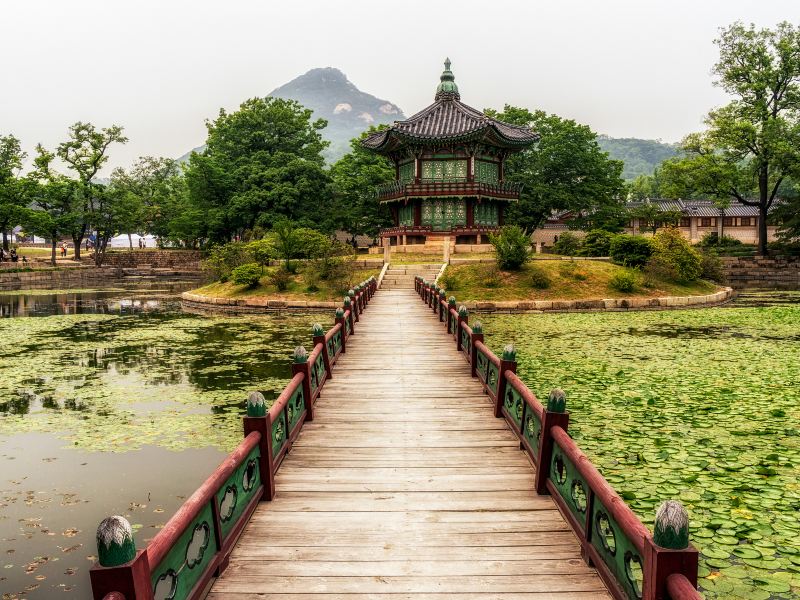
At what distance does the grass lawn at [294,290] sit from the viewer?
1051 inches

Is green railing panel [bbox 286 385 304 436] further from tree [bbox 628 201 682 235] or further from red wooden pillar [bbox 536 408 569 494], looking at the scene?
tree [bbox 628 201 682 235]

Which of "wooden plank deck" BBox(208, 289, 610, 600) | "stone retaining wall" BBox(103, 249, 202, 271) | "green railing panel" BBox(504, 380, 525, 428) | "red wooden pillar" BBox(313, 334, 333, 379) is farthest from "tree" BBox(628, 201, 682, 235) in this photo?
"wooden plank deck" BBox(208, 289, 610, 600)

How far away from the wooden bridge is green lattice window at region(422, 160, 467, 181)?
100 feet

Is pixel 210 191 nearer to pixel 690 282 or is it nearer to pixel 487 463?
pixel 690 282

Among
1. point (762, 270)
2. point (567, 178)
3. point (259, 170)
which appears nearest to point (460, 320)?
point (567, 178)

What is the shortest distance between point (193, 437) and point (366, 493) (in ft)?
14.9

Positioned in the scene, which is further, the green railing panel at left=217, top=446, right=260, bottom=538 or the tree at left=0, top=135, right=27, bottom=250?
the tree at left=0, top=135, right=27, bottom=250

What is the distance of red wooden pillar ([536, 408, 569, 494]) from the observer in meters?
4.97

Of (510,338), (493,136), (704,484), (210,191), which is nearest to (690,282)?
(493,136)

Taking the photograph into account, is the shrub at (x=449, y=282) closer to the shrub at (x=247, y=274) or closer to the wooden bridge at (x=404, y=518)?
the shrub at (x=247, y=274)

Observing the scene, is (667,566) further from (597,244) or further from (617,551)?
(597,244)

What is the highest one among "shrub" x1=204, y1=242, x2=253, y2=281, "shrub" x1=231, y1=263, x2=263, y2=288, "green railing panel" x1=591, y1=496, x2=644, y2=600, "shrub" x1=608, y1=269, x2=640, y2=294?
"shrub" x1=204, y1=242, x2=253, y2=281

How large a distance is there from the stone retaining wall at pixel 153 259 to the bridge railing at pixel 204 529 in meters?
56.0

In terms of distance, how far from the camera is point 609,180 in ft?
139
